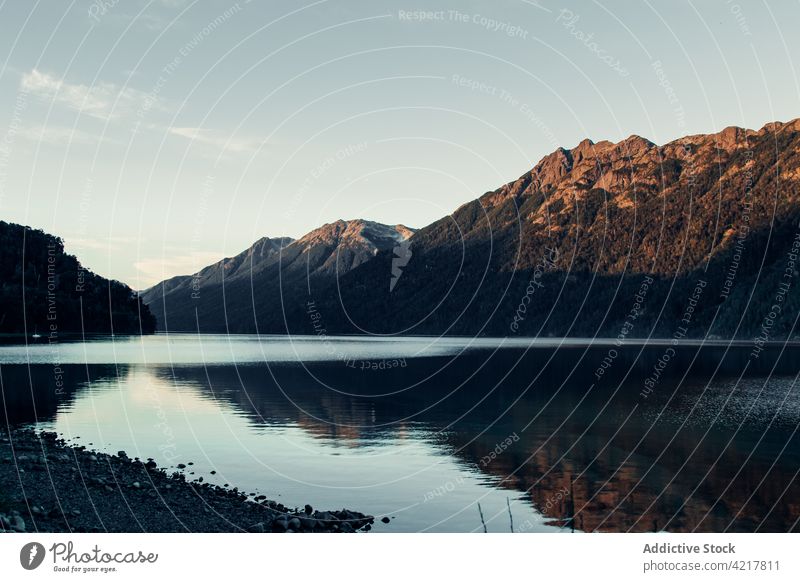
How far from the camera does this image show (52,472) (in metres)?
35.4

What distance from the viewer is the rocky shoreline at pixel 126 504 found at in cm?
2681

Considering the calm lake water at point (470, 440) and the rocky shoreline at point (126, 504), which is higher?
the rocky shoreline at point (126, 504)

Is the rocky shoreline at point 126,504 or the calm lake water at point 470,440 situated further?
the calm lake water at point 470,440

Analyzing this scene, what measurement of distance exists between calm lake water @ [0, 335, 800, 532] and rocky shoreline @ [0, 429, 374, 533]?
7.90 feet

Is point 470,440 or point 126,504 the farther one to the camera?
point 470,440

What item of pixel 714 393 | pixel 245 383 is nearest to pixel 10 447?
pixel 245 383

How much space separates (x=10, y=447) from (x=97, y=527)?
66.5ft

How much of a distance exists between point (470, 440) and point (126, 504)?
28281 millimetres

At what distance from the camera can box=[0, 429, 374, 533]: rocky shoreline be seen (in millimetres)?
26812

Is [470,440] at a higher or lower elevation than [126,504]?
lower

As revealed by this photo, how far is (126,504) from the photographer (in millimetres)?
30500

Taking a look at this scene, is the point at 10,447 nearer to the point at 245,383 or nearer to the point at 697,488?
the point at 697,488

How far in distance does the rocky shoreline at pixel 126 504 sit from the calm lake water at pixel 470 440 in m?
2.41

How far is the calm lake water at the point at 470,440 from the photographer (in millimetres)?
33500
